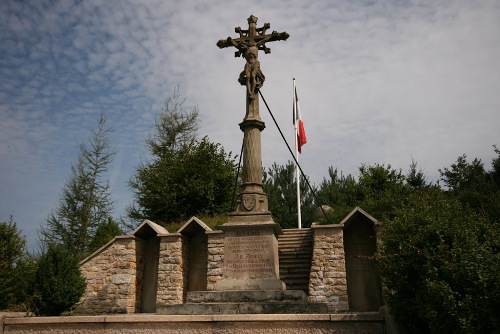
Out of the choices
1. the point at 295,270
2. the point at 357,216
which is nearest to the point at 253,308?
the point at 295,270

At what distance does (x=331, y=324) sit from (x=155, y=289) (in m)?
10.0

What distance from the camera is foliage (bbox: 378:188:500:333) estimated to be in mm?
4547

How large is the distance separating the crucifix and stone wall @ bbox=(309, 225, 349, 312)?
4.99 m

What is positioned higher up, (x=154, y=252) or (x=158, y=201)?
(x=158, y=201)

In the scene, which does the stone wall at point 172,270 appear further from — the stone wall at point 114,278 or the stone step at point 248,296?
the stone step at point 248,296

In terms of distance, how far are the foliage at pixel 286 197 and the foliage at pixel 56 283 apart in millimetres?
15030

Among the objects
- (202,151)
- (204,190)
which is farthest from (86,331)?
(202,151)

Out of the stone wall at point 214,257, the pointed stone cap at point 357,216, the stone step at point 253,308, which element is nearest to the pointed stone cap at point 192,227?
the stone wall at point 214,257

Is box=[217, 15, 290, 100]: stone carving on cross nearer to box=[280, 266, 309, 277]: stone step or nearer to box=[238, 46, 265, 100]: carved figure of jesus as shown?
box=[238, 46, 265, 100]: carved figure of jesus

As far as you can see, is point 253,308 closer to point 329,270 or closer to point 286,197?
point 329,270

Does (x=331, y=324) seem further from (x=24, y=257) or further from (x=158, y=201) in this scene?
(x=158, y=201)

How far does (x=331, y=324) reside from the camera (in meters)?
5.76

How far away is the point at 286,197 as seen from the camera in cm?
2772

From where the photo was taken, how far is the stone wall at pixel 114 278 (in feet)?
44.2
